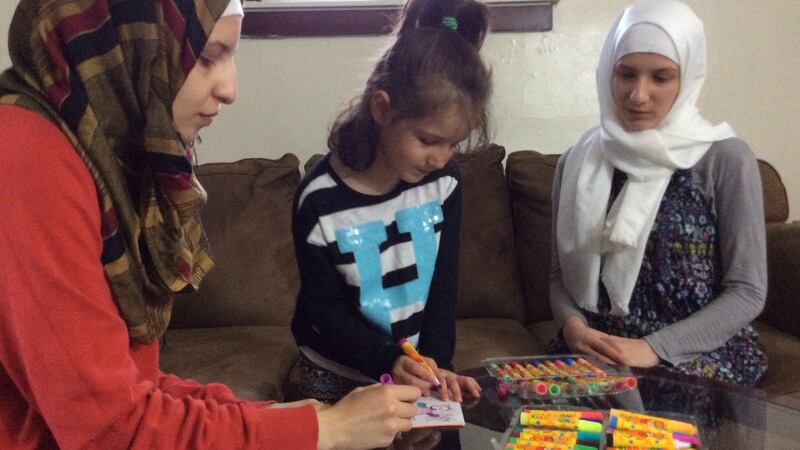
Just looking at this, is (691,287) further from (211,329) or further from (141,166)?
(211,329)

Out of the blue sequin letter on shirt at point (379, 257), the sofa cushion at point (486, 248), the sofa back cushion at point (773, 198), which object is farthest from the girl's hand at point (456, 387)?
the sofa back cushion at point (773, 198)

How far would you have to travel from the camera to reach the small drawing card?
101 cm

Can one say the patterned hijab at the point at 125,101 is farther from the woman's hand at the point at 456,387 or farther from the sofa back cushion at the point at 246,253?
the sofa back cushion at the point at 246,253

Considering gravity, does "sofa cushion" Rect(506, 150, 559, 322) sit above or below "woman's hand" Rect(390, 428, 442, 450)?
below

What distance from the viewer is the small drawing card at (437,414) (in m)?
1.01

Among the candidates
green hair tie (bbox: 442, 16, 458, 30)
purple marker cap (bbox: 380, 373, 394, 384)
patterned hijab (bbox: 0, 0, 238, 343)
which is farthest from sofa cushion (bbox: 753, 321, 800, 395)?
patterned hijab (bbox: 0, 0, 238, 343)

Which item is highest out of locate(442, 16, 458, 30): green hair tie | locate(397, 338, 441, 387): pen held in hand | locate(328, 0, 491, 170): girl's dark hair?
locate(442, 16, 458, 30): green hair tie

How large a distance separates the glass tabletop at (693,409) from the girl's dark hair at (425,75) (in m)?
0.46

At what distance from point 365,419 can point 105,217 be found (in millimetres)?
389

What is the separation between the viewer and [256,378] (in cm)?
164

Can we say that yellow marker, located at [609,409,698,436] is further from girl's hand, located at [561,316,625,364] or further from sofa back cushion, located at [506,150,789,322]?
sofa back cushion, located at [506,150,789,322]

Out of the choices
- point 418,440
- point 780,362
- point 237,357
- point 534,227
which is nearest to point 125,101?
point 418,440

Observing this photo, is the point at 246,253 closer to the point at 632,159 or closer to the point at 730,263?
the point at 632,159

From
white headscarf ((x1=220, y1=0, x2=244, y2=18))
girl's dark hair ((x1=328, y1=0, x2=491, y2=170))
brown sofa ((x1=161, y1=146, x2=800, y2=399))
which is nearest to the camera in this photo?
white headscarf ((x1=220, y1=0, x2=244, y2=18))
